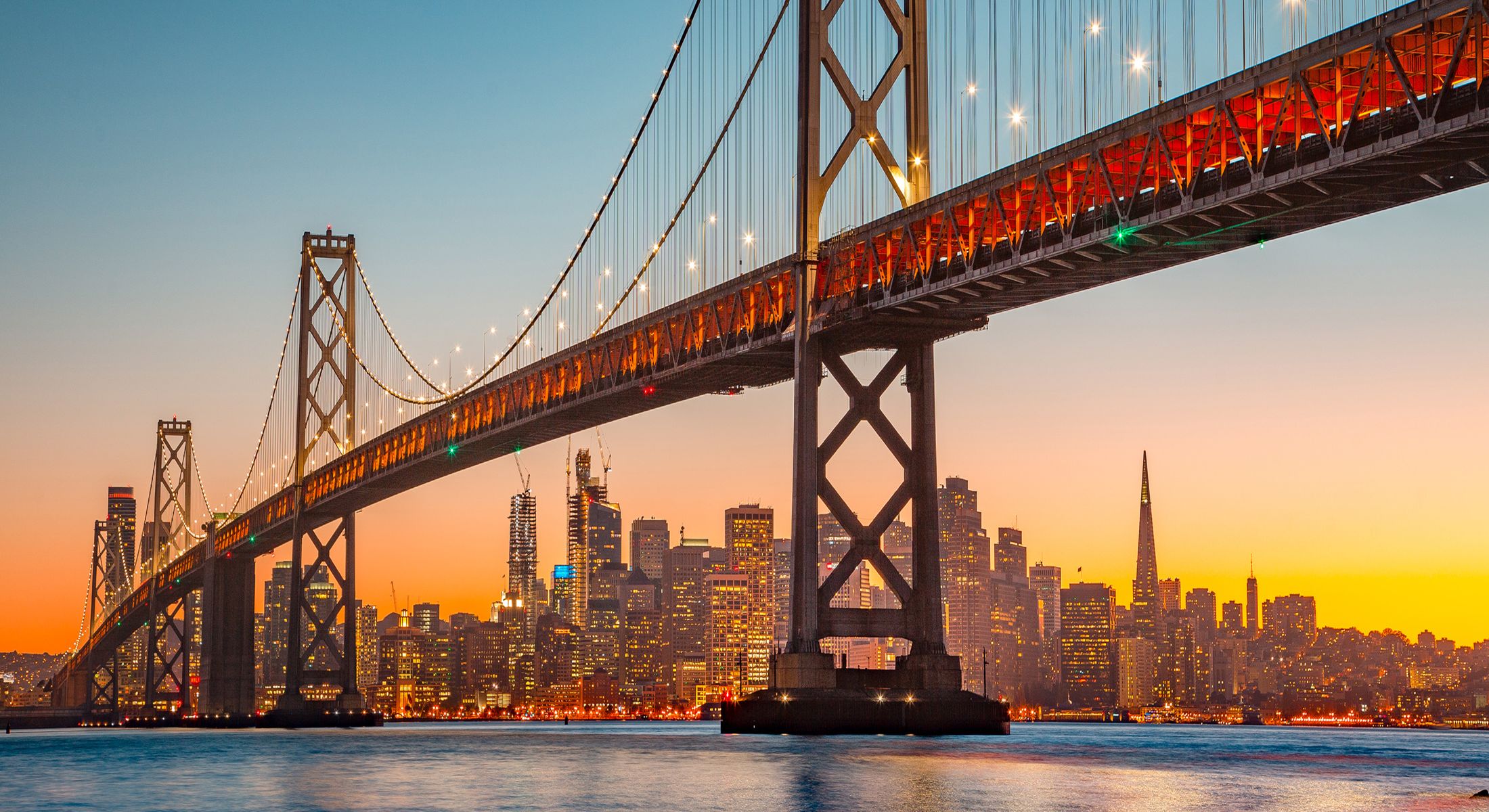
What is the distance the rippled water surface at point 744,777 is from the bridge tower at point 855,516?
41.2 inches

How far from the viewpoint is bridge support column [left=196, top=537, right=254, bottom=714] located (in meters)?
108

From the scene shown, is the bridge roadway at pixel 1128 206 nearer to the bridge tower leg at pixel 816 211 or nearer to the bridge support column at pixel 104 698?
the bridge tower leg at pixel 816 211

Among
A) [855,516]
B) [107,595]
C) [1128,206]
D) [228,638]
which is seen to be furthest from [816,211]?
[107,595]

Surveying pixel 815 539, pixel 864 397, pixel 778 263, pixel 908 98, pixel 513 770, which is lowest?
pixel 513 770

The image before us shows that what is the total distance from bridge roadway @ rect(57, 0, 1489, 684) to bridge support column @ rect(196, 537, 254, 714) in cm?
5145

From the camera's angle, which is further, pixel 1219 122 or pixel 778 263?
pixel 778 263

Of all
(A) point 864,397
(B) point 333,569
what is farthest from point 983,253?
(B) point 333,569

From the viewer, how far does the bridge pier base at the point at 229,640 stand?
356 feet

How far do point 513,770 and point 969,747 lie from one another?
39.1 ft

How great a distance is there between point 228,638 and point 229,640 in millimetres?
180

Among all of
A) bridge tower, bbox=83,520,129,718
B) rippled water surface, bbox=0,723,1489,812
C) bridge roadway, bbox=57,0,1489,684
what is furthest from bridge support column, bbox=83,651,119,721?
bridge roadway, bbox=57,0,1489,684

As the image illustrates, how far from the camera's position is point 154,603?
13212 centimetres

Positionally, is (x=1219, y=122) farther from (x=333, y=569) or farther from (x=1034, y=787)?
(x=333, y=569)

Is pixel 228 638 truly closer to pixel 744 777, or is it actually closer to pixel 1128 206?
pixel 744 777
